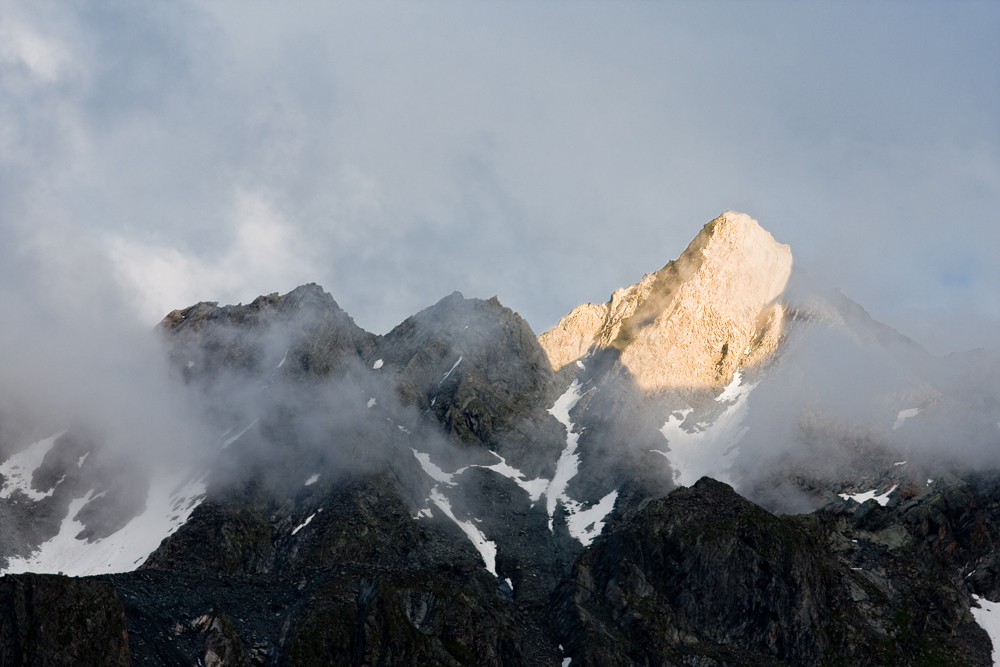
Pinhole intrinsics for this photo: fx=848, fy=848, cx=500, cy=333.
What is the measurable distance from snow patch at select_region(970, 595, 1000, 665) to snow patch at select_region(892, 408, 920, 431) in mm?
63577

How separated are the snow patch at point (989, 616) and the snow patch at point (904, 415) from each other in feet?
209

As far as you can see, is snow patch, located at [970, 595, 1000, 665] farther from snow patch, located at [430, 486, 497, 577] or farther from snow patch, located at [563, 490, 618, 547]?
snow patch, located at [430, 486, 497, 577]

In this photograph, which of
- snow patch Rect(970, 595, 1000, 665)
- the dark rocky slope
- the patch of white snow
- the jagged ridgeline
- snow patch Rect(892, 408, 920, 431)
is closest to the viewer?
the dark rocky slope

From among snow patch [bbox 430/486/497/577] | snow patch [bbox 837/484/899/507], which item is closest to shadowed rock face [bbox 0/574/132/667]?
snow patch [bbox 430/486/497/577]

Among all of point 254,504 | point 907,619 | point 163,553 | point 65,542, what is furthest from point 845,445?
point 65,542

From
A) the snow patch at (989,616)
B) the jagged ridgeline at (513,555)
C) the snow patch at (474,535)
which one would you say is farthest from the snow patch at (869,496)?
the snow patch at (474,535)

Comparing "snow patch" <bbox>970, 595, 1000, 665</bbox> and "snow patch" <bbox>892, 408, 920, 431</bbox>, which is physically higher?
"snow patch" <bbox>892, 408, 920, 431</bbox>

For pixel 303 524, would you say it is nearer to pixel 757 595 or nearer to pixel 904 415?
pixel 757 595

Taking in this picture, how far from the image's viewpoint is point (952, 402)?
18738cm

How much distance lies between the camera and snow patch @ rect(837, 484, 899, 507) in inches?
6131

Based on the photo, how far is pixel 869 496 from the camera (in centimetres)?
→ 16188

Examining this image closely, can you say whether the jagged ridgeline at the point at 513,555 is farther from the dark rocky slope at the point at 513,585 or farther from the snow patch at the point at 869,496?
the snow patch at the point at 869,496

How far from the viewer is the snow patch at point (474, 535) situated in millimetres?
162337

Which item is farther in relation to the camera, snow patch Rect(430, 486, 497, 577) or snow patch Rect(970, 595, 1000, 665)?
snow patch Rect(430, 486, 497, 577)
